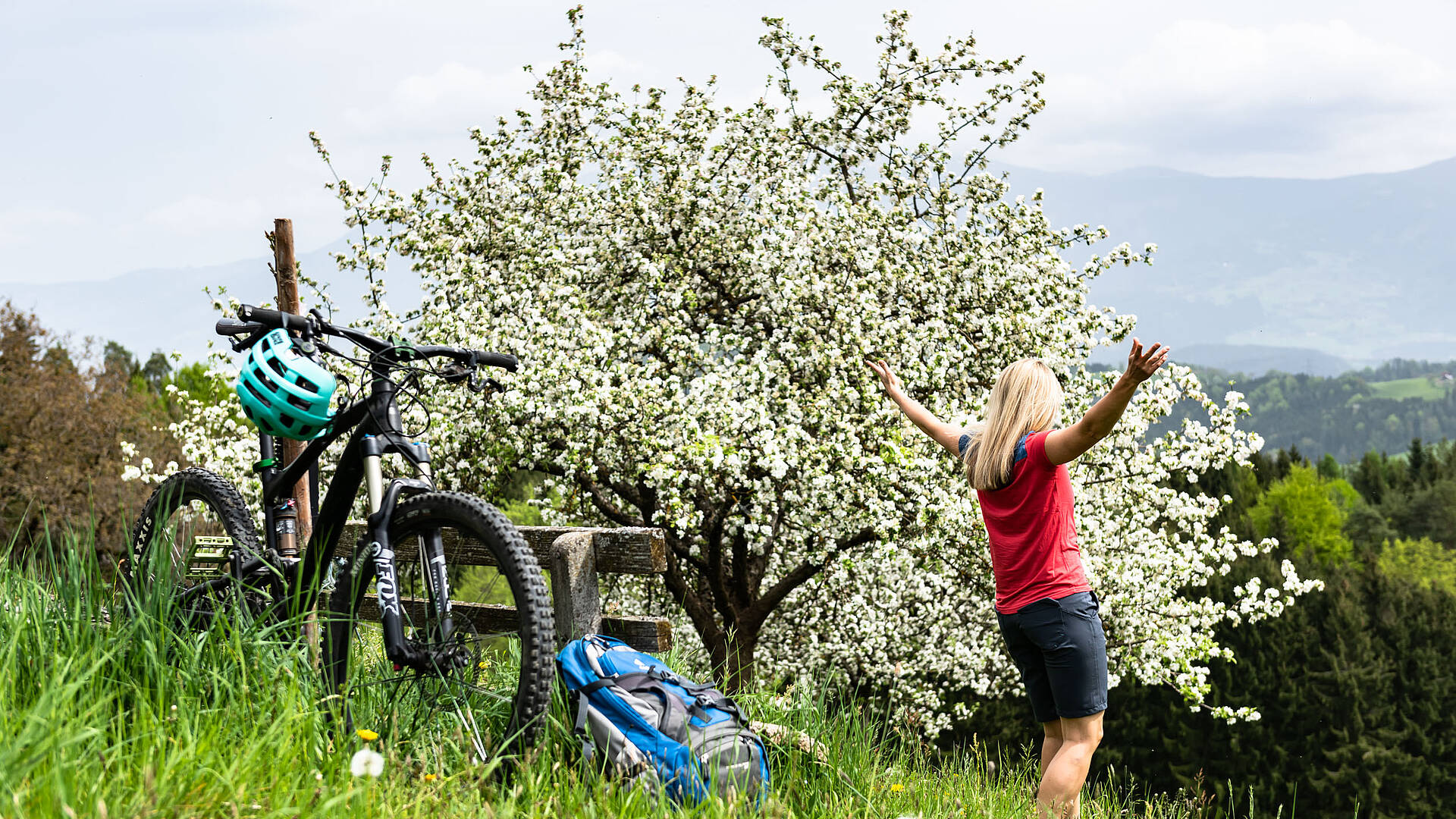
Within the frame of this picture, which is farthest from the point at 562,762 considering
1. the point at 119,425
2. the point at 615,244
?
the point at 119,425

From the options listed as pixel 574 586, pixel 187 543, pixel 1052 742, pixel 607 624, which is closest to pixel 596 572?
pixel 574 586

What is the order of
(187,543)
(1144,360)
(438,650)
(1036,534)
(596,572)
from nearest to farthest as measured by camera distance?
(438,650) < (1144,360) < (187,543) < (1036,534) < (596,572)

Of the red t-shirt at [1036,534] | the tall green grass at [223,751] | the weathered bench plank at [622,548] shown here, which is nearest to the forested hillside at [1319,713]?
the red t-shirt at [1036,534]

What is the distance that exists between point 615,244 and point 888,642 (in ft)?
20.9

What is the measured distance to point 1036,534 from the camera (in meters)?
4.40

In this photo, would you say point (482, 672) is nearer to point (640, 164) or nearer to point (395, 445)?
point (395, 445)

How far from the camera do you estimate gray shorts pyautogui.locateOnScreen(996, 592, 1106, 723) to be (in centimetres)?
429

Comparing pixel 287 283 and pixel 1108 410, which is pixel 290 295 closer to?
pixel 287 283

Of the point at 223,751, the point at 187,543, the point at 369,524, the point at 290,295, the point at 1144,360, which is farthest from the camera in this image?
the point at 290,295

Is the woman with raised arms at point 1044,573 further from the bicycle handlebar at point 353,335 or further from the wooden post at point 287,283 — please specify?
the wooden post at point 287,283

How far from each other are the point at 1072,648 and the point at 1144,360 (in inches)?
49.6

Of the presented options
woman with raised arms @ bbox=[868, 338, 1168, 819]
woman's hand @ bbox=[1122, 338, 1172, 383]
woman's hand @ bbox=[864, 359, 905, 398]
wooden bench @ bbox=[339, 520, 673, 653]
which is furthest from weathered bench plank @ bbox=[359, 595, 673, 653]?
woman's hand @ bbox=[1122, 338, 1172, 383]

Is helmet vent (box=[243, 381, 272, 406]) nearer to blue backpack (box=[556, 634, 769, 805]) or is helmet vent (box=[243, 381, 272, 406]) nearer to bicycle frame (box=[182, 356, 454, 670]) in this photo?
bicycle frame (box=[182, 356, 454, 670])

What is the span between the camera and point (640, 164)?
1177 cm
